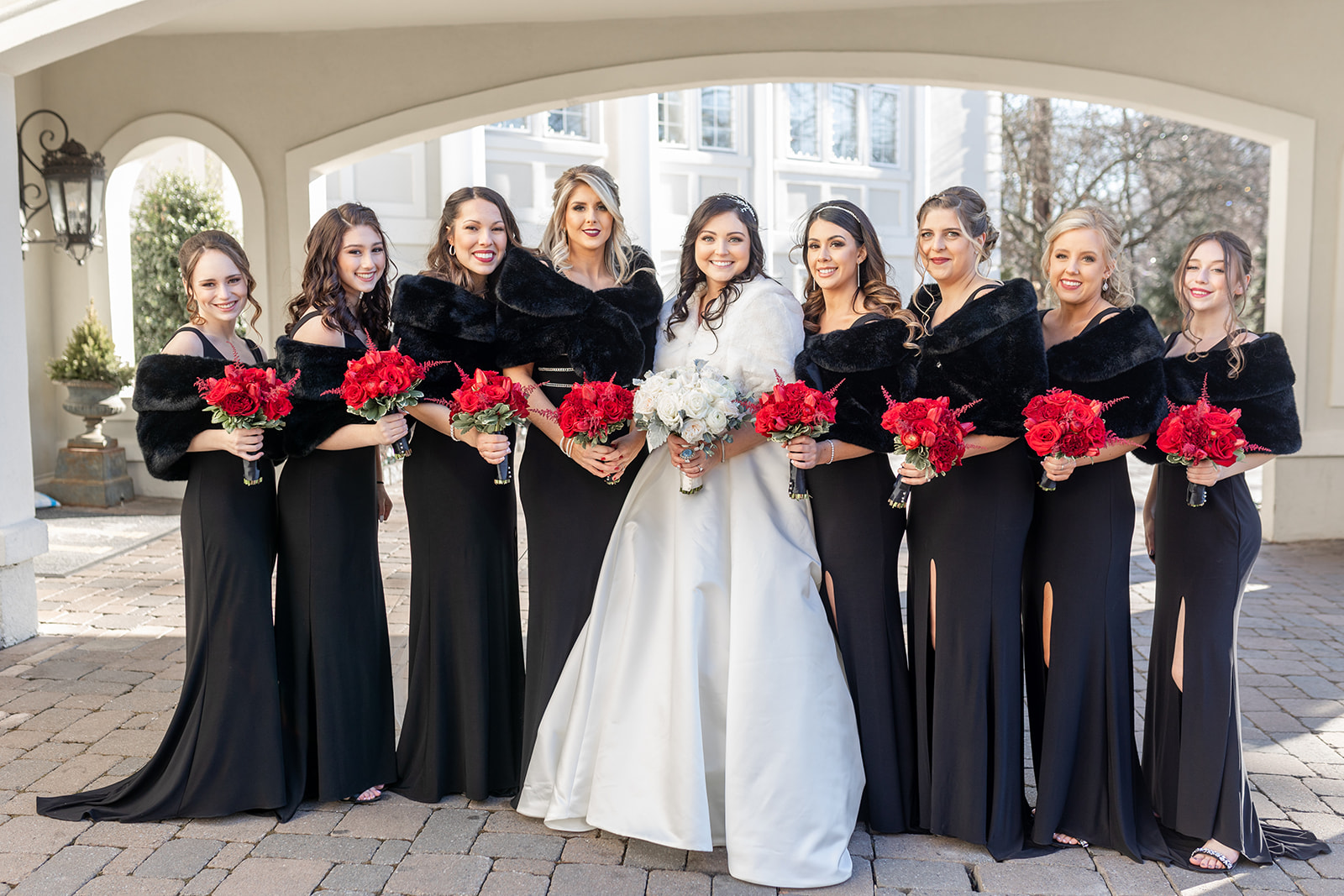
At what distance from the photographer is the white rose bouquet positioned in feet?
11.7

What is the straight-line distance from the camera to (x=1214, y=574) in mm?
3725

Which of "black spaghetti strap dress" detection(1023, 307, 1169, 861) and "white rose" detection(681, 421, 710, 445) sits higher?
"white rose" detection(681, 421, 710, 445)

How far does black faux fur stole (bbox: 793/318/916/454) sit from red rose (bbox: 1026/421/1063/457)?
52 centimetres

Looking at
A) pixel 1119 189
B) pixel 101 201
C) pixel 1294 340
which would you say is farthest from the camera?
pixel 1119 189

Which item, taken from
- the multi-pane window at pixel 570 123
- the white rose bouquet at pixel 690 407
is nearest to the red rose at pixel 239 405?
the white rose bouquet at pixel 690 407

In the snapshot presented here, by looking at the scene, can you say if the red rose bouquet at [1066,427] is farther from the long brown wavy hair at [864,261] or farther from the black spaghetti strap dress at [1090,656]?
the long brown wavy hair at [864,261]

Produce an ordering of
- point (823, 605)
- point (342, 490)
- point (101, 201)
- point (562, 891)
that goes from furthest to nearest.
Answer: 1. point (101, 201)
2. point (342, 490)
3. point (823, 605)
4. point (562, 891)

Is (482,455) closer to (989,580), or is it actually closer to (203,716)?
(203,716)

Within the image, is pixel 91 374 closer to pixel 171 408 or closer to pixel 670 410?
pixel 171 408

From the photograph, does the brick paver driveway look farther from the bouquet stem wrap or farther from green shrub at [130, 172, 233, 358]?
green shrub at [130, 172, 233, 358]

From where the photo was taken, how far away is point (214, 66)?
1002 centimetres

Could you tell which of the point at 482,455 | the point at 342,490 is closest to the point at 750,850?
the point at 482,455

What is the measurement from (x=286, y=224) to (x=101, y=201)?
1.68 m

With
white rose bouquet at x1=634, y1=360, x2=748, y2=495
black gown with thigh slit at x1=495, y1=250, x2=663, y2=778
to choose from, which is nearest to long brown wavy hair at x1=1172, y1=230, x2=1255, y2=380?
white rose bouquet at x1=634, y1=360, x2=748, y2=495
